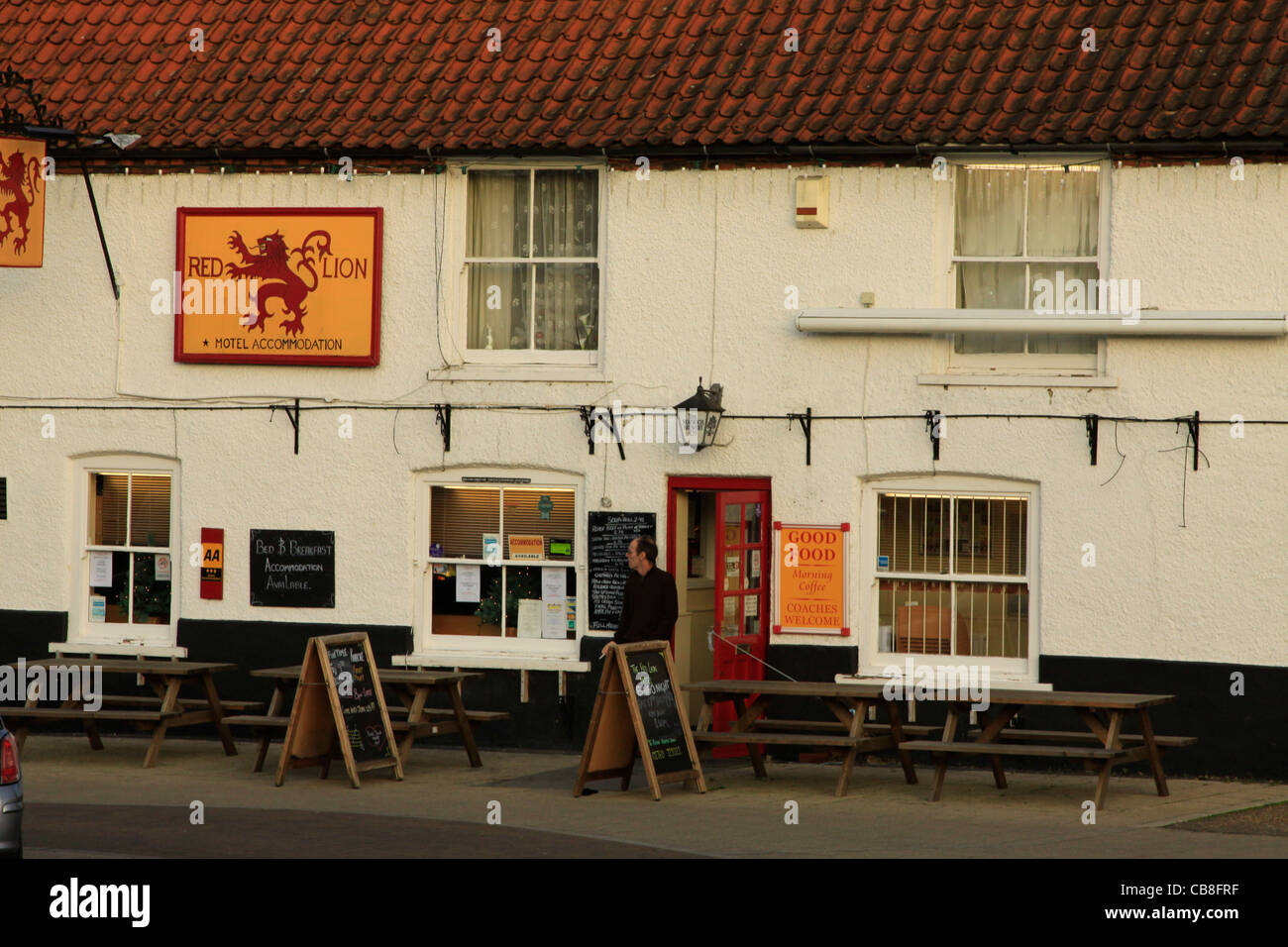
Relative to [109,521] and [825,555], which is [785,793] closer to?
[825,555]

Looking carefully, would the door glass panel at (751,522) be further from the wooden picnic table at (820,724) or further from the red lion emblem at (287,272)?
the red lion emblem at (287,272)

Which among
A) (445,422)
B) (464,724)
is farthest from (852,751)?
(445,422)

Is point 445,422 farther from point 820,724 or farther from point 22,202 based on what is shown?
point 820,724

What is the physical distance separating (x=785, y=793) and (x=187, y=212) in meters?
7.45

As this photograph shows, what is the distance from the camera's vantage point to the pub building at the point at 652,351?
14.9 metres

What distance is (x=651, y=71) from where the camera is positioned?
16.5m

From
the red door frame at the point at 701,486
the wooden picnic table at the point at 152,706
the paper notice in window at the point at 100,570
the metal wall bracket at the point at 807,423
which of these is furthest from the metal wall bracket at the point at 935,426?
the paper notice in window at the point at 100,570

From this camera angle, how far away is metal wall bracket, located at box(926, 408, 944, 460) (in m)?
15.5

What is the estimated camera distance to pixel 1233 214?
48.5ft

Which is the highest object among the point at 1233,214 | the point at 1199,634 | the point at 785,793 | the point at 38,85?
the point at 38,85

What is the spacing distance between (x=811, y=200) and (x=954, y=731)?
14.4 feet

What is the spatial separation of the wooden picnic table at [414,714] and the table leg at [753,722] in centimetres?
193

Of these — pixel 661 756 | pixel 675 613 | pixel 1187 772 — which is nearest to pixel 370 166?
pixel 675 613

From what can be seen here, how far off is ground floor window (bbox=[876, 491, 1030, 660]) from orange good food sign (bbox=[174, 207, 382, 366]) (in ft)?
15.4
